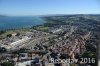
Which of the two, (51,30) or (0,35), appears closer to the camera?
(0,35)

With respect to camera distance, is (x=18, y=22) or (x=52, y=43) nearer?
(x=18, y=22)

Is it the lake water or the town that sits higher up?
the lake water

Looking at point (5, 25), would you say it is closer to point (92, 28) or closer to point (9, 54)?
point (9, 54)

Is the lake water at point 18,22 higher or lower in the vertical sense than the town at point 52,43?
higher

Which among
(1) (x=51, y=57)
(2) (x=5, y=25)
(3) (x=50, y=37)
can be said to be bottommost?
(1) (x=51, y=57)

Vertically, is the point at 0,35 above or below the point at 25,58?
above

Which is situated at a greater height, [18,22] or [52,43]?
[18,22]

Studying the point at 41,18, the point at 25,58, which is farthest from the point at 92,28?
the point at 25,58
